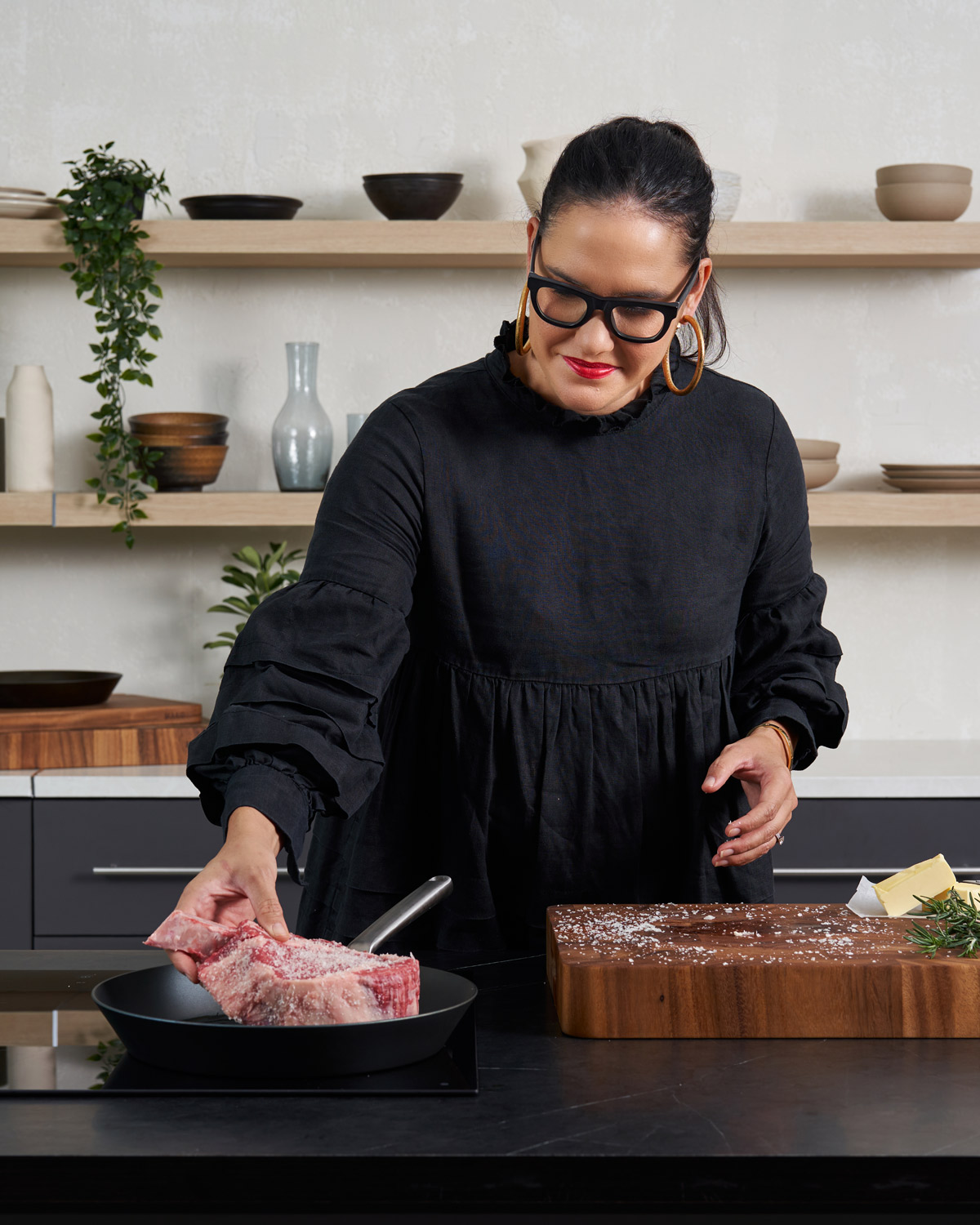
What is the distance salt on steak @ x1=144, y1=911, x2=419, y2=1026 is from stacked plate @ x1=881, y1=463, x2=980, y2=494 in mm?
2138

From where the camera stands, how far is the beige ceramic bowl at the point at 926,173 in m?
2.77

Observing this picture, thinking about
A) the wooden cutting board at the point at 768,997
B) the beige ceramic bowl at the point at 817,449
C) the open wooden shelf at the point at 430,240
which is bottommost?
the wooden cutting board at the point at 768,997

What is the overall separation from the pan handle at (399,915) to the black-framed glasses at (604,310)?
52 centimetres

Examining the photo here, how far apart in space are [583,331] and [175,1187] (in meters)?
0.79

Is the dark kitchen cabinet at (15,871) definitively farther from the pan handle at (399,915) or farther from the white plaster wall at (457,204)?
the pan handle at (399,915)

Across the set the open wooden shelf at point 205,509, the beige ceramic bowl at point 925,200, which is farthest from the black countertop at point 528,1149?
the beige ceramic bowl at point 925,200

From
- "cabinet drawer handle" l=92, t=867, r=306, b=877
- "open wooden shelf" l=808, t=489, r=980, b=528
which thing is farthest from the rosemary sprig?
"open wooden shelf" l=808, t=489, r=980, b=528

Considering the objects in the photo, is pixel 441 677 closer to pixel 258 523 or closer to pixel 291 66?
pixel 258 523

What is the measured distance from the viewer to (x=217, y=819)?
1116 mm

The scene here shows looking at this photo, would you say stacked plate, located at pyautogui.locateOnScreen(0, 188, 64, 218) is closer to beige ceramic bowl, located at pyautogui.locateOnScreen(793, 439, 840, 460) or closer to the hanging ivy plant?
the hanging ivy plant

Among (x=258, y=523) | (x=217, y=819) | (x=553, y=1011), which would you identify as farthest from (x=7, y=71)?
(x=553, y=1011)

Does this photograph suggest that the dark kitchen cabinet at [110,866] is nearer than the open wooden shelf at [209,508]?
Yes

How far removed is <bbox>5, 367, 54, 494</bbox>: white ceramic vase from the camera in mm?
2785

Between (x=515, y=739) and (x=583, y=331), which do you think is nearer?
(x=583, y=331)
